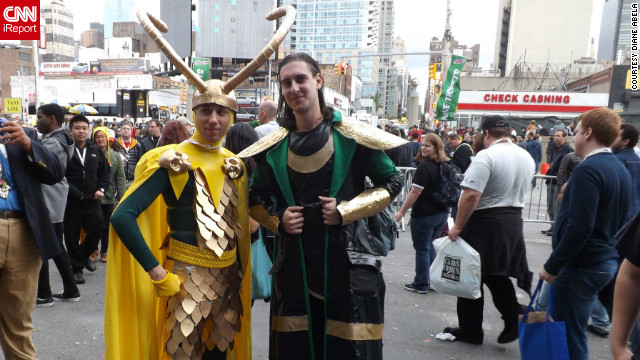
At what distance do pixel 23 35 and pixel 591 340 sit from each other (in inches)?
548

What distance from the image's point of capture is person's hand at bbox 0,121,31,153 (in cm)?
270

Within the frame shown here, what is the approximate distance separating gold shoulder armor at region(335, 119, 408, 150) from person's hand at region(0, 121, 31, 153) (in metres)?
2.00

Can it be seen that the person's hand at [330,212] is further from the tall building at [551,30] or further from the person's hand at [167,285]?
the tall building at [551,30]

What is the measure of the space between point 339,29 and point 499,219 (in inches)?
5778

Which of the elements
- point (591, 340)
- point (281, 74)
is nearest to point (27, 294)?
point (281, 74)

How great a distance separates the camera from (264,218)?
2.40 meters

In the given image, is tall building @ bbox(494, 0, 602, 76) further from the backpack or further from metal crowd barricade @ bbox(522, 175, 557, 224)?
the backpack

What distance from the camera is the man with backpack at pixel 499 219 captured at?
12.4 ft

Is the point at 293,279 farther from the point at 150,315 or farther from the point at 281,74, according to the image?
the point at 281,74

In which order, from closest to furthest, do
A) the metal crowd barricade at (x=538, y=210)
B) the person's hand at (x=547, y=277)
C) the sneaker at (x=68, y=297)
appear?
the person's hand at (x=547, y=277), the sneaker at (x=68, y=297), the metal crowd barricade at (x=538, y=210)

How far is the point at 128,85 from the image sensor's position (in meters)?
52.7

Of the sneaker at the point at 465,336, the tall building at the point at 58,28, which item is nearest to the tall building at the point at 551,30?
the sneaker at the point at 465,336

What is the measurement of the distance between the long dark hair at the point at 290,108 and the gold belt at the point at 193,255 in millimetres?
799

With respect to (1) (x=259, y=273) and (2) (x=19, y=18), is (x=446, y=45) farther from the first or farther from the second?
(1) (x=259, y=273)
